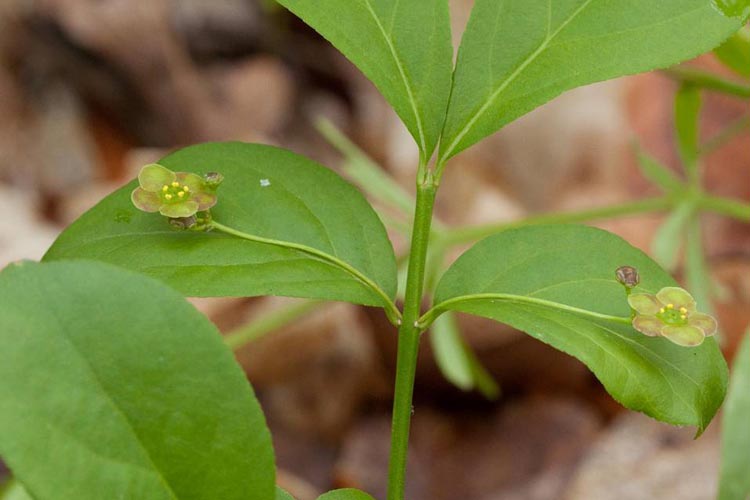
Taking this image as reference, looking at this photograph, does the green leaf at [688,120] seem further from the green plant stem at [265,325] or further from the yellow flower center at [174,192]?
the yellow flower center at [174,192]

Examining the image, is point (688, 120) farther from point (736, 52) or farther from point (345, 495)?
point (345, 495)

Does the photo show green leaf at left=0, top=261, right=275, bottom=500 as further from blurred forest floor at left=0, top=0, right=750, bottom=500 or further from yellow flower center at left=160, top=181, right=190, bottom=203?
blurred forest floor at left=0, top=0, right=750, bottom=500

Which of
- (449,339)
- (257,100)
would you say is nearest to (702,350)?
(449,339)

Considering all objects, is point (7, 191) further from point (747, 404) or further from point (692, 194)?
point (747, 404)

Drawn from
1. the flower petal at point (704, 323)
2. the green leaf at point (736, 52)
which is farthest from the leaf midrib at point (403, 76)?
the green leaf at point (736, 52)

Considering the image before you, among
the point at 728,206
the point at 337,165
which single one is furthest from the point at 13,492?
the point at 337,165

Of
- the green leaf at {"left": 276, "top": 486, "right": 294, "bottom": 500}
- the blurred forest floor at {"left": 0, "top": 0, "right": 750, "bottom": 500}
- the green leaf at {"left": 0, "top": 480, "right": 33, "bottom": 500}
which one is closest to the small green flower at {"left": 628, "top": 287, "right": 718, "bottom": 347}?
the green leaf at {"left": 276, "top": 486, "right": 294, "bottom": 500}
